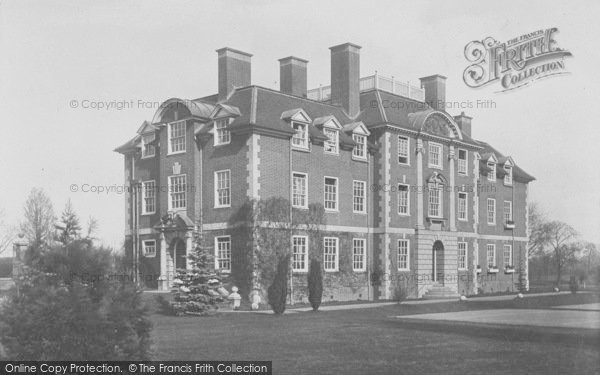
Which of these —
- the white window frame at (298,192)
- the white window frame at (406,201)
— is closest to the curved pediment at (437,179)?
the white window frame at (406,201)

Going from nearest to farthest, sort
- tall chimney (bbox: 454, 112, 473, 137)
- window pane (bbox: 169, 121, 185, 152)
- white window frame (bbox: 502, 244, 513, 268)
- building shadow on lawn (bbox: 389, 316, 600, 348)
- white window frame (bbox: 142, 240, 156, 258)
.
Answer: building shadow on lawn (bbox: 389, 316, 600, 348) < window pane (bbox: 169, 121, 185, 152) < white window frame (bbox: 142, 240, 156, 258) < white window frame (bbox: 502, 244, 513, 268) < tall chimney (bbox: 454, 112, 473, 137)

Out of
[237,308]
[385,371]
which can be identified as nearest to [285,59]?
[237,308]

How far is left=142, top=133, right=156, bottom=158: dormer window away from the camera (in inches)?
1231

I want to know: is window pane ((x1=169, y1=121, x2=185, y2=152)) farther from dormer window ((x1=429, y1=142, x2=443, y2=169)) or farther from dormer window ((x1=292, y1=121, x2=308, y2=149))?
dormer window ((x1=429, y1=142, x2=443, y2=169))

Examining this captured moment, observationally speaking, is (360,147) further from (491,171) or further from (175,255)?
(491,171)

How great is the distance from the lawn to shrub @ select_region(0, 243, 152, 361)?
365cm

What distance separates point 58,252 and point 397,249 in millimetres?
25931

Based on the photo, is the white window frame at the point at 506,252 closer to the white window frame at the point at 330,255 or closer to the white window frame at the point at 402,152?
the white window frame at the point at 402,152

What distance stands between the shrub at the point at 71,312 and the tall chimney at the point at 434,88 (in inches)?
1281

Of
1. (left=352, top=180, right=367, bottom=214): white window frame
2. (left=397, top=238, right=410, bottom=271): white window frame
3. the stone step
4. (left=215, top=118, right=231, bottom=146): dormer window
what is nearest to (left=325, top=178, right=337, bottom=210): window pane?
(left=352, top=180, right=367, bottom=214): white window frame

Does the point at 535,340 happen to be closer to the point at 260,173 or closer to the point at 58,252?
the point at 58,252

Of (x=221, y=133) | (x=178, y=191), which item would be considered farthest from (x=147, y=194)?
(x=221, y=133)

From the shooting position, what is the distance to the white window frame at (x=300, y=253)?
93.4 feet

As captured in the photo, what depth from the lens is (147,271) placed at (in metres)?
30.5
